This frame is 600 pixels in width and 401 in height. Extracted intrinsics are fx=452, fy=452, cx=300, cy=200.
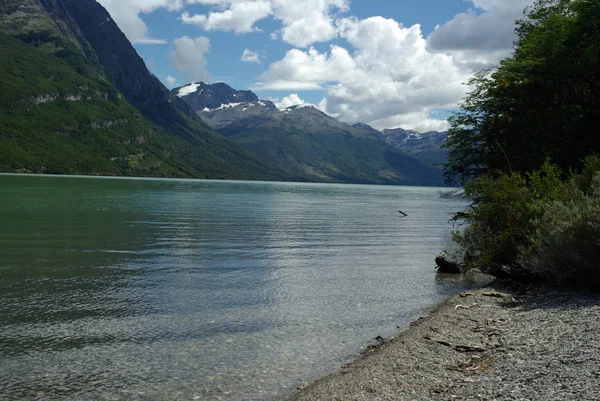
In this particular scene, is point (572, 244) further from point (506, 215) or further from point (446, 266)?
point (446, 266)

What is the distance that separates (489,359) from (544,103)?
32248 millimetres

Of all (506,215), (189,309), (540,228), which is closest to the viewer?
(189,309)

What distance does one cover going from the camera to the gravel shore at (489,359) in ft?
35.5

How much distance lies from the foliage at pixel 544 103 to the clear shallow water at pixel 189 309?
12.6 metres

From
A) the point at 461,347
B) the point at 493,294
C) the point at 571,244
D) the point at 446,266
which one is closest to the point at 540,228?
the point at 571,244

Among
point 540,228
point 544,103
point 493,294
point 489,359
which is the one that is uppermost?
point 544,103

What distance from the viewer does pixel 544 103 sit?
3897 cm

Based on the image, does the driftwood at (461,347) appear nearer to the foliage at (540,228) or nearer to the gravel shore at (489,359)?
the gravel shore at (489,359)

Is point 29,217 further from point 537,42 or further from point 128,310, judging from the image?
point 537,42

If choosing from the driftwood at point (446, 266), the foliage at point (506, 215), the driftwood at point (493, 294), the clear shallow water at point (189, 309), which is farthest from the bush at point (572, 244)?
the driftwood at point (446, 266)

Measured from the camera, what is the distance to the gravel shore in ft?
35.5

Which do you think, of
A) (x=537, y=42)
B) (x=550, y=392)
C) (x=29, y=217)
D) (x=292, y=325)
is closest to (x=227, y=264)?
(x=292, y=325)

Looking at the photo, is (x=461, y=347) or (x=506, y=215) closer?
(x=461, y=347)

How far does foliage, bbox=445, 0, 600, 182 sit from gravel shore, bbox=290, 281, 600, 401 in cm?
1878
